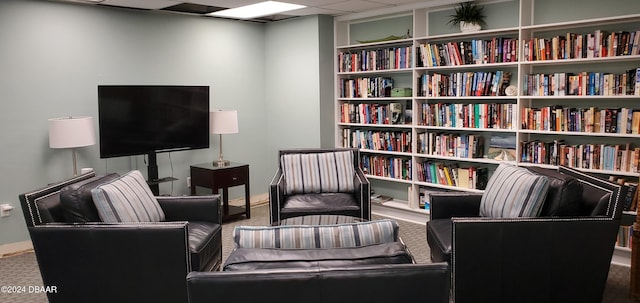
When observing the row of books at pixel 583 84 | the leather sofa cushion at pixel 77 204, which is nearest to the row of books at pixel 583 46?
the row of books at pixel 583 84

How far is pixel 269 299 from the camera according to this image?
1.54 meters

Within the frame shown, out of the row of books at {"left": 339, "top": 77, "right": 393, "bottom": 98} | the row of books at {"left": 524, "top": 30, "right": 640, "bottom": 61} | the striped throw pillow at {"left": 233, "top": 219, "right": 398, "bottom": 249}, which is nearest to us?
the striped throw pillow at {"left": 233, "top": 219, "right": 398, "bottom": 249}

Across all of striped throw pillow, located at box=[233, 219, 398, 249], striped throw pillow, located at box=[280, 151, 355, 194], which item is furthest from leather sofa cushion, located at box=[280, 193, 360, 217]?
striped throw pillow, located at box=[233, 219, 398, 249]

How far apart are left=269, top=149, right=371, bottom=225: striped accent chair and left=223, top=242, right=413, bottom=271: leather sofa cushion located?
233 cm

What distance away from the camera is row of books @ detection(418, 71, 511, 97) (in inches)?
Result: 183

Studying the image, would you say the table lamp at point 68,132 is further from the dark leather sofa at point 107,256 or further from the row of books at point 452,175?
the row of books at point 452,175

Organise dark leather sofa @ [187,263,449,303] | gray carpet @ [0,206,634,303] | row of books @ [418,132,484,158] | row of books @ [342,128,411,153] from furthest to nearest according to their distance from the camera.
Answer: row of books @ [342,128,411,153], row of books @ [418,132,484,158], gray carpet @ [0,206,634,303], dark leather sofa @ [187,263,449,303]

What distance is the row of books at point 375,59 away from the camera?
5.25 m

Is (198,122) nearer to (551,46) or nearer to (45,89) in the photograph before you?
(45,89)

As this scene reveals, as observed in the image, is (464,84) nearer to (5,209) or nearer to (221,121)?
(221,121)

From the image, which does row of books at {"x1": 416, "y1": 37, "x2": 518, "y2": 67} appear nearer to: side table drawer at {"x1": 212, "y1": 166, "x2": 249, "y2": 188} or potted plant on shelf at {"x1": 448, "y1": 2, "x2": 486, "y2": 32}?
potted plant on shelf at {"x1": 448, "y1": 2, "x2": 486, "y2": 32}

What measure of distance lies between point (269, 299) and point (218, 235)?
6.57 ft

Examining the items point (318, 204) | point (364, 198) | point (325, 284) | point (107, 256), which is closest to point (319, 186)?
point (318, 204)

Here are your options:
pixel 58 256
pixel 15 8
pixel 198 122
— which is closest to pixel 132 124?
pixel 198 122
